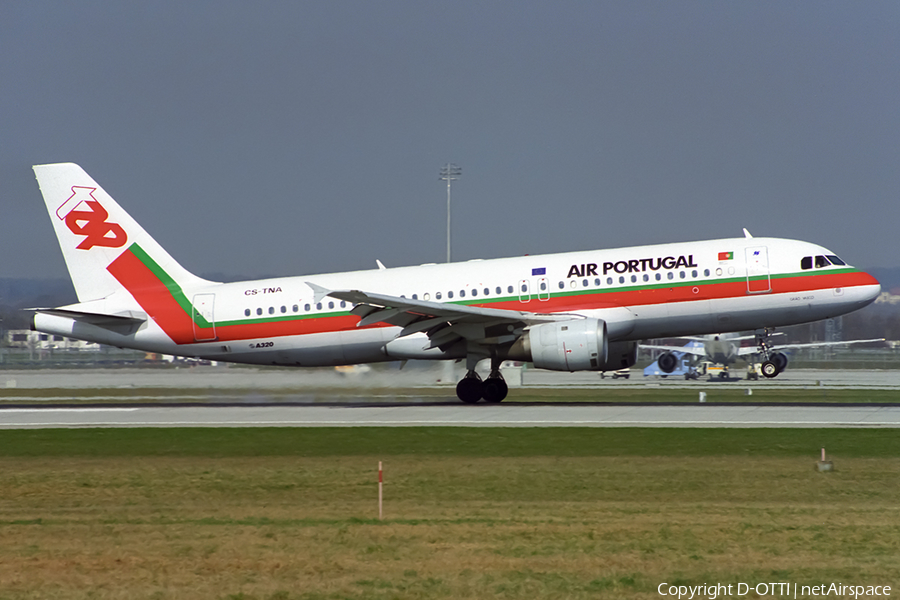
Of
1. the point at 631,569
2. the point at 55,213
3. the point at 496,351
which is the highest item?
the point at 55,213

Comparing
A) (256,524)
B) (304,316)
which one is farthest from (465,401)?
(256,524)

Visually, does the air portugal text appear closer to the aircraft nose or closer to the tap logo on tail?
the aircraft nose

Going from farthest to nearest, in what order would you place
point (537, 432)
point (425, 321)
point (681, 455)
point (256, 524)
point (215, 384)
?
point (215, 384) < point (425, 321) < point (537, 432) < point (681, 455) < point (256, 524)

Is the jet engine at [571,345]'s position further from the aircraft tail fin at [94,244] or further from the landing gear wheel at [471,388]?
the aircraft tail fin at [94,244]

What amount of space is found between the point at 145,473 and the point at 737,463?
37.1ft

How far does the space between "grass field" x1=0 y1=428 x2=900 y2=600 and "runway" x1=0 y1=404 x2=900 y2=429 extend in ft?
8.83

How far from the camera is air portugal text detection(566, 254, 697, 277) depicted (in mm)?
31688

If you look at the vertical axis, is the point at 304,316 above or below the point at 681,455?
above

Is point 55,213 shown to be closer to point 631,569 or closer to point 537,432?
point 537,432

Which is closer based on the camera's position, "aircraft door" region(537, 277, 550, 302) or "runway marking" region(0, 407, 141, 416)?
"aircraft door" region(537, 277, 550, 302)

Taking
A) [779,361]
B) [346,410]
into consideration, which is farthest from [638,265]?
[779,361]

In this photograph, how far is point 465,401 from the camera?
34562 mm

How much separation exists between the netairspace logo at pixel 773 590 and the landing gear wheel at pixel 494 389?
24.4 metres

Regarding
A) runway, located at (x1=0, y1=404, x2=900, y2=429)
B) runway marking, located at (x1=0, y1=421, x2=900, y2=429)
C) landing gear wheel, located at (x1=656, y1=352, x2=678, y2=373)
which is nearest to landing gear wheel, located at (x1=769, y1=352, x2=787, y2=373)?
runway, located at (x1=0, y1=404, x2=900, y2=429)
